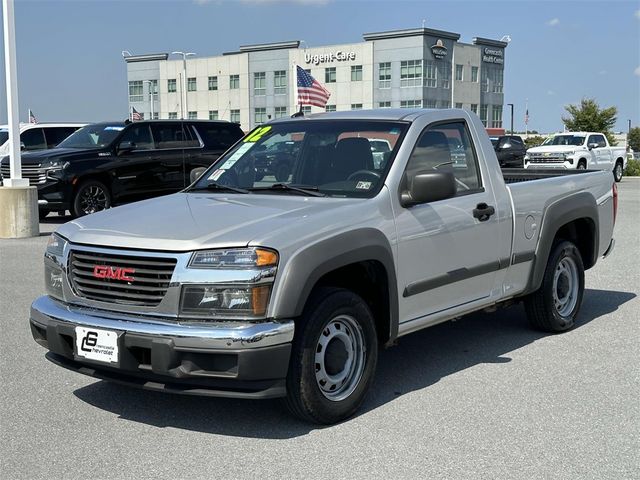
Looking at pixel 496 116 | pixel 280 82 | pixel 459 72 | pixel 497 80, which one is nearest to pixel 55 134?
pixel 280 82

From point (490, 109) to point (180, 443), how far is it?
92.0 meters

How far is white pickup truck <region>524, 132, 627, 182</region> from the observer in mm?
29516

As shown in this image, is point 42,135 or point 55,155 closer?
point 55,155

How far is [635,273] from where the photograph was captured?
9828 millimetres

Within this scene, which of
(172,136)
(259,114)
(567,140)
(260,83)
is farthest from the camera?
(259,114)

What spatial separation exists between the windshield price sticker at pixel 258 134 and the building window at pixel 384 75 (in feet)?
260

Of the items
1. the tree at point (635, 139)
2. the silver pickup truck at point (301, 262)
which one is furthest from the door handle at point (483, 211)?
the tree at point (635, 139)

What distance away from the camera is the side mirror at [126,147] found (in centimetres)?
1558

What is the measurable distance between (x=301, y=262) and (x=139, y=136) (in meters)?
12.4

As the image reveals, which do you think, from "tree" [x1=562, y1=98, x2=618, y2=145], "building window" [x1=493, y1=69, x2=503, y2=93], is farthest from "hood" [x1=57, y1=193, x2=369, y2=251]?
"building window" [x1=493, y1=69, x2=503, y2=93]

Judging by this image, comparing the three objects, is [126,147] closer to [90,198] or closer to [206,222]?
[90,198]

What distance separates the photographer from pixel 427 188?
497cm

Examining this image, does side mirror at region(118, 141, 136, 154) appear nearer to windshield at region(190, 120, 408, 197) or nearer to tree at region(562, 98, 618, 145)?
windshield at region(190, 120, 408, 197)

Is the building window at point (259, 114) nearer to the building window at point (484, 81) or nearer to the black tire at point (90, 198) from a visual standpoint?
the building window at point (484, 81)
